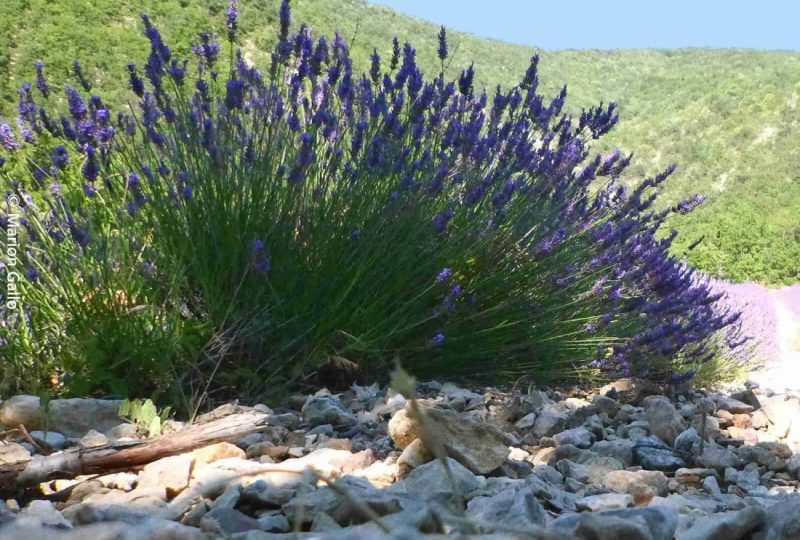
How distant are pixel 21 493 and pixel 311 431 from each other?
73cm

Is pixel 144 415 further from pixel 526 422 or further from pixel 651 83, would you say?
pixel 651 83

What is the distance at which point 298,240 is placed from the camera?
280 cm

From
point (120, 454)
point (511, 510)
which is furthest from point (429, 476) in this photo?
point (120, 454)

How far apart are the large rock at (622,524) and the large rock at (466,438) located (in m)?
0.48

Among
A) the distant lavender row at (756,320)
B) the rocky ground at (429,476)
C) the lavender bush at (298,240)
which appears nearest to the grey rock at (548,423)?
the rocky ground at (429,476)

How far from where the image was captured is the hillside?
13.8m

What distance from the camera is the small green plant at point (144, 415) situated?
6.87ft

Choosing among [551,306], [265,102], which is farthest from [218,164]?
[551,306]

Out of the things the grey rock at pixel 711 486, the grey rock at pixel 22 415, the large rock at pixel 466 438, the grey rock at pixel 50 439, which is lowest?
the grey rock at pixel 22 415

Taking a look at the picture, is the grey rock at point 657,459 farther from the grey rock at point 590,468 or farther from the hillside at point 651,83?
the hillside at point 651,83

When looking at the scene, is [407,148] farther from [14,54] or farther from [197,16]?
[197,16]

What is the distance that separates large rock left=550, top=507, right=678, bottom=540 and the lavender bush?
1364 millimetres

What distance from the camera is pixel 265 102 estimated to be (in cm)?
288

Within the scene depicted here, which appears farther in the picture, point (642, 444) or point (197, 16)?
point (197, 16)
